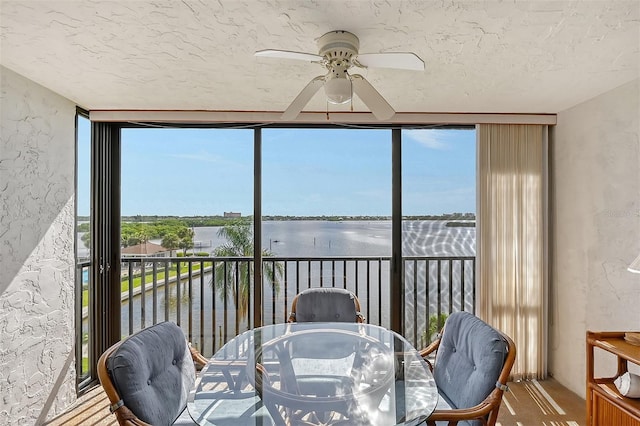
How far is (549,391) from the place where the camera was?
3.15 meters

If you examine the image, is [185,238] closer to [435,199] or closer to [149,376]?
[149,376]

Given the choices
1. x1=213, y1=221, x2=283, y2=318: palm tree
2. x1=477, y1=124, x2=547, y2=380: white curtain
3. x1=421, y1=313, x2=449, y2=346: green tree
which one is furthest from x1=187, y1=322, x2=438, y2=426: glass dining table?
x1=421, y1=313, x2=449, y2=346: green tree

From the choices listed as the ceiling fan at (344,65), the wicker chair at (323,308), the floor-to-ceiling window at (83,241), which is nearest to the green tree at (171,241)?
the floor-to-ceiling window at (83,241)

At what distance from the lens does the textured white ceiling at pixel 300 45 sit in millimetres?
1689

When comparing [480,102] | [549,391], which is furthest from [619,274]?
[480,102]

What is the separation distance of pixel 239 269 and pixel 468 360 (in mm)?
2306

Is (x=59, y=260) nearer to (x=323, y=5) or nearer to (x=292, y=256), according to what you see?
(x=292, y=256)

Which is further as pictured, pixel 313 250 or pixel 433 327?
pixel 433 327

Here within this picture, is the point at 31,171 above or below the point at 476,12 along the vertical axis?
below

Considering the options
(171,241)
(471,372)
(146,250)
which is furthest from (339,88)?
(146,250)

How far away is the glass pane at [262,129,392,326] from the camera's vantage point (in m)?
3.57

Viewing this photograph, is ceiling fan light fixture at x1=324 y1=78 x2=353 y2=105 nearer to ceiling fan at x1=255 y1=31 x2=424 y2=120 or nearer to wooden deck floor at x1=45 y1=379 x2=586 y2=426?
ceiling fan at x1=255 y1=31 x2=424 y2=120

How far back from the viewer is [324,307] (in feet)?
9.53

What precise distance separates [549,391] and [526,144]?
82.7 inches
